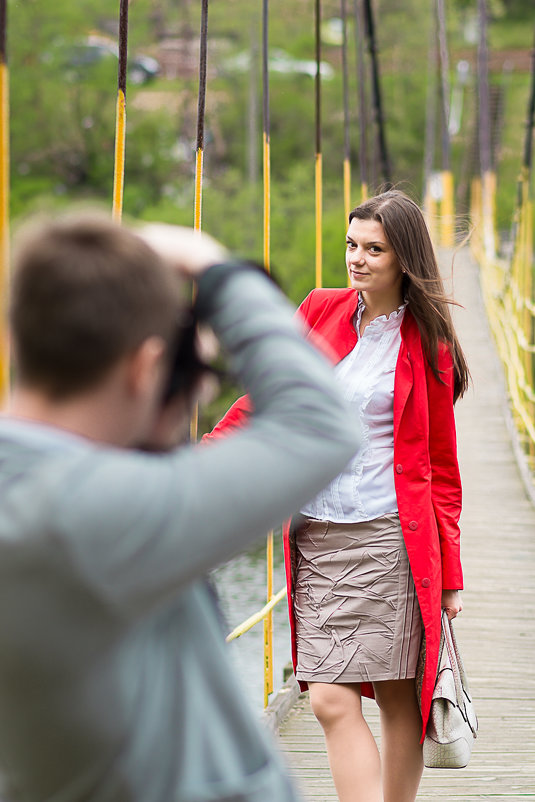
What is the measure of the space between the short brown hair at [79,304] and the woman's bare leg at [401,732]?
4.32 feet

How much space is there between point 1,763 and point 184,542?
0.57 feet

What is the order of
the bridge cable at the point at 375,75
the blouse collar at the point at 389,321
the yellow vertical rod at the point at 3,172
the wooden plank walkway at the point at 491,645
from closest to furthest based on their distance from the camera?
Answer: the yellow vertical rod at the point at 3,172 → the blouse collar at the point at 389,321 → the wooden plank walkway at the point at 491,645 → the bridge cable at the point at 375,75

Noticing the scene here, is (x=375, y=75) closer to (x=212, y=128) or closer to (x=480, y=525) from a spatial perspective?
(x=480, y=525)

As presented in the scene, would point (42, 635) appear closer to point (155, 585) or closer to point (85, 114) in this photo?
point (155, 585)

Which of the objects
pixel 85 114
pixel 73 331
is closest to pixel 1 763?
pixel 73 331

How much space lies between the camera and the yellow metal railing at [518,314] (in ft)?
22.3

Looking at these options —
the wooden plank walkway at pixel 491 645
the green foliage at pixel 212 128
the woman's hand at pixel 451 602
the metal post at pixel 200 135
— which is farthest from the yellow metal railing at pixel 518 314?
the green foliage at pixel 212 128

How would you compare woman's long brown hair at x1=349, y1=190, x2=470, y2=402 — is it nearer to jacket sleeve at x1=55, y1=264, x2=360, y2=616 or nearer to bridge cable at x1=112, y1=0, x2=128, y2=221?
bridge cable at x1=112, y1=0, x2=128, y2=221

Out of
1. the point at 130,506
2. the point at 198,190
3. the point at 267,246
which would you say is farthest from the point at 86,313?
the point at 267,246

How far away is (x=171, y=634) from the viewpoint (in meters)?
0.71

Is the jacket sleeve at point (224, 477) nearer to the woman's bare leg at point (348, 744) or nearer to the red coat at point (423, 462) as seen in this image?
the red coat at point (423, 462)

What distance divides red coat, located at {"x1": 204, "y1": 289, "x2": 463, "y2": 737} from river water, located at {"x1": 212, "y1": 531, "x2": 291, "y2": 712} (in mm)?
3932

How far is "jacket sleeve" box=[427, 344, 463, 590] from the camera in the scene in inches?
74.4

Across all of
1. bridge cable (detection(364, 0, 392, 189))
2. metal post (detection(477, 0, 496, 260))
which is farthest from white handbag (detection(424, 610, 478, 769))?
metal post (detection(477, 0, 496, 260))
